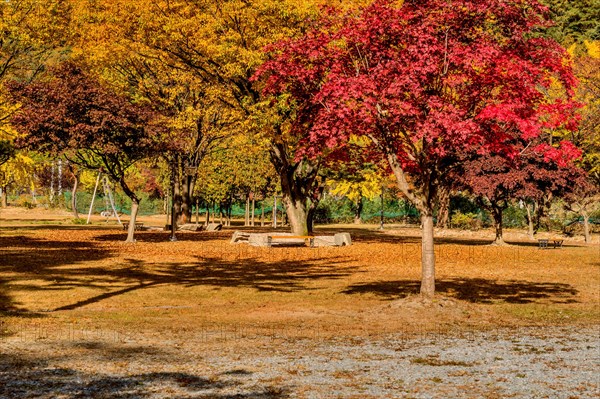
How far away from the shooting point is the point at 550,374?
412 inches

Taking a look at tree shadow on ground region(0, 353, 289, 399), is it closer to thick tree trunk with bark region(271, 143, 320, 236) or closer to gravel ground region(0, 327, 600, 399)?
gravel ground region(0, 327, 600, 399)

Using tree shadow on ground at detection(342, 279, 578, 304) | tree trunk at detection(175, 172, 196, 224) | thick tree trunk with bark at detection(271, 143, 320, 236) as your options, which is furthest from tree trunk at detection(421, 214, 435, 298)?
tree trunk at detection(175, 172, 196, 224)

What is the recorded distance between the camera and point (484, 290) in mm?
22531

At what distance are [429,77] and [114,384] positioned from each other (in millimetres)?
11199

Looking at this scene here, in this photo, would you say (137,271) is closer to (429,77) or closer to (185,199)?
(429,77)

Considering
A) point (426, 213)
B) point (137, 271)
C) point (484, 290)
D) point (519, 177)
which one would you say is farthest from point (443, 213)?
point (426, 213)

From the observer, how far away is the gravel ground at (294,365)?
9.09m

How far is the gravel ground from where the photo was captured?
9.09 meters

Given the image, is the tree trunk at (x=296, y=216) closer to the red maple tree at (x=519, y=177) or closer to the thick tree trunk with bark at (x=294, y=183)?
the thick tree trunk with bark at (x=294, y=183)

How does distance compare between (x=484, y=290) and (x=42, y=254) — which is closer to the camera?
(x=484, y=290)

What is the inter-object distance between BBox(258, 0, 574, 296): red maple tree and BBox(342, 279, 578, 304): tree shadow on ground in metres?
3.13

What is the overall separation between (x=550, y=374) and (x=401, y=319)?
20.4 feet

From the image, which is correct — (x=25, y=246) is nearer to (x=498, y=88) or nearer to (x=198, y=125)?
(x=198, y=125)

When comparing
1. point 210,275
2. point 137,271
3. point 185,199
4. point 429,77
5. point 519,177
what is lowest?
point 210,275
